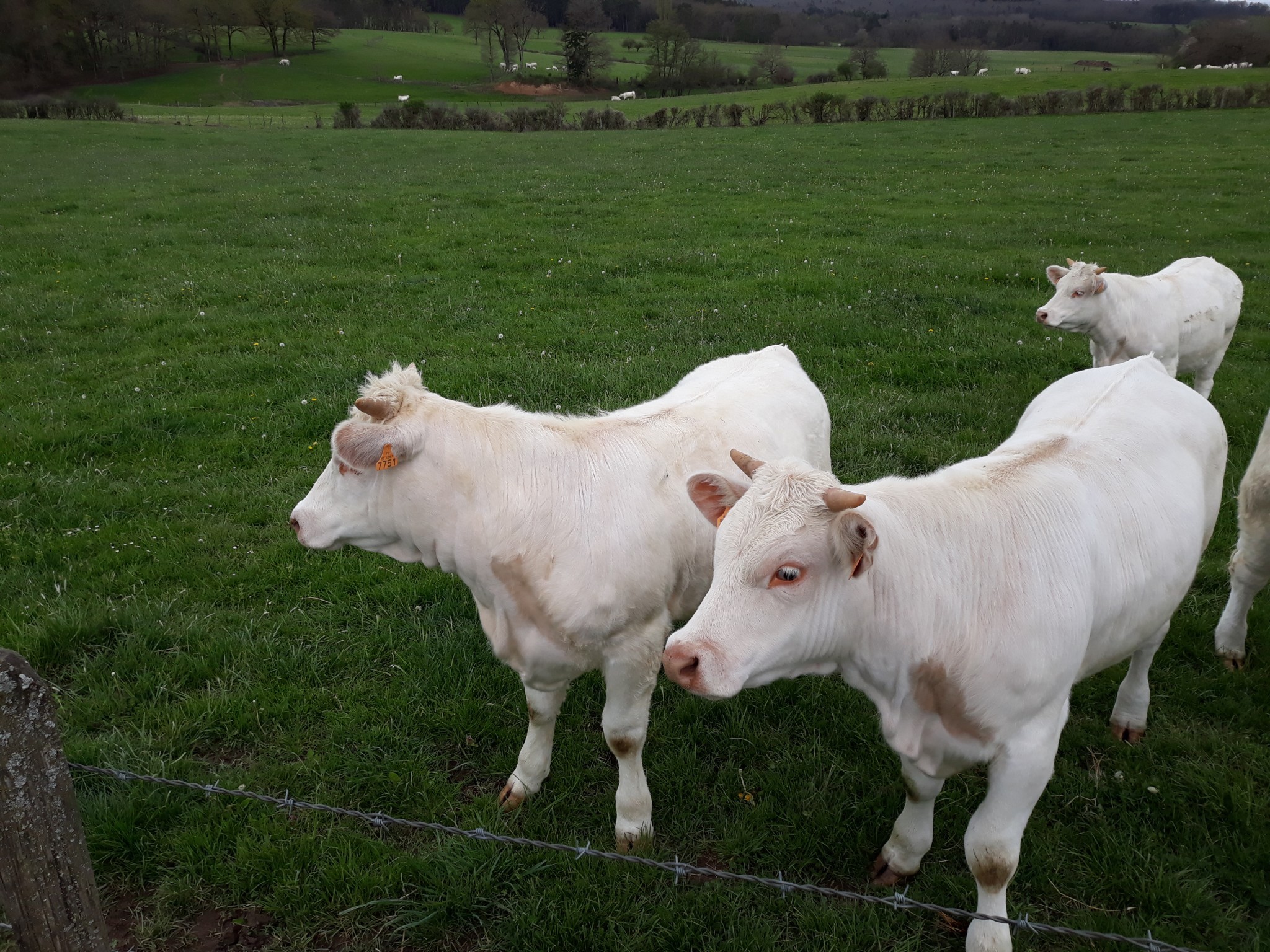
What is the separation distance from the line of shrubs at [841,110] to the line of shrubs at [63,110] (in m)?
12.5

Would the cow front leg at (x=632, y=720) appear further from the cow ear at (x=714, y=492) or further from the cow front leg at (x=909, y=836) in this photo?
the cow front leg at (x=909, y=836)

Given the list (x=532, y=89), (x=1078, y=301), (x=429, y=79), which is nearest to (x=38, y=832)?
(x=1078, y=301)

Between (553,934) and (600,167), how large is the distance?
82.8 feet

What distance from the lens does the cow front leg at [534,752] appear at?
4.24m

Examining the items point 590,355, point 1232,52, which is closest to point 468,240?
point 590,355

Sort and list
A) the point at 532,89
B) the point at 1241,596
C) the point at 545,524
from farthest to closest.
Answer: the point at 532,89 < the point at 1241,596 < the point at 545,524

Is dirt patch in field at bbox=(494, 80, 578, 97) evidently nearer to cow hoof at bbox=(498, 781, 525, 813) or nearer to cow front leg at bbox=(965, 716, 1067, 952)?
cow hoof at bbox=(498, 781, 525, 813)

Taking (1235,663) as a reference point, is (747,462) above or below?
above

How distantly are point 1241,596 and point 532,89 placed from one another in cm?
8656

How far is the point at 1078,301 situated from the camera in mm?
9500

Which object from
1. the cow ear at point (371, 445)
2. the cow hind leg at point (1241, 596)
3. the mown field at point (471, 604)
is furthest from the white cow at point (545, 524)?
the cow hind leg at point (1241, 596)

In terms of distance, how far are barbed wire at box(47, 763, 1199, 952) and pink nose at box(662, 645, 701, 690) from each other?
0.73 m


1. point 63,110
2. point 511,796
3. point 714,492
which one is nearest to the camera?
point 714,492

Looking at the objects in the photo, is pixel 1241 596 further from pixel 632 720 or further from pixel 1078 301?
pixel 1078 301
